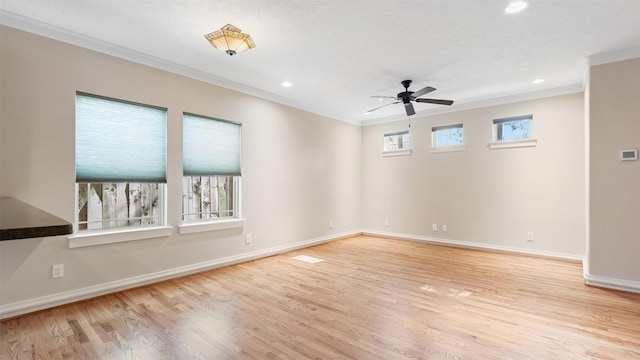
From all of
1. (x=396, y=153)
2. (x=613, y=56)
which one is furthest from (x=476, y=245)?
(x=613, y=56)

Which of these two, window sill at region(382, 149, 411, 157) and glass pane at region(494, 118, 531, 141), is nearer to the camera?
glass pane at region(494, 118, 531, 141)

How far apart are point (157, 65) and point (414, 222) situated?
5577 millimetres

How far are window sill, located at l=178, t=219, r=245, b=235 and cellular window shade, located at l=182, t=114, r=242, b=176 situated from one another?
721 millimetres

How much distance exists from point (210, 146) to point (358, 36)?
103 inches

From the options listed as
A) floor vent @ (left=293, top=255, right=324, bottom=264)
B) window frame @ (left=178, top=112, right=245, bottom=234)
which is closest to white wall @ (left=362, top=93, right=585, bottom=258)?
floor vent @ (left=293, top=255, right=324, bottom=264)

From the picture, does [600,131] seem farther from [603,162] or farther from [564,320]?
[564,320]

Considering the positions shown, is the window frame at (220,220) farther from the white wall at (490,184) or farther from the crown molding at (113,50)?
the white wall at (490,184)

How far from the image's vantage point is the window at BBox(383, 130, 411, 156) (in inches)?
265

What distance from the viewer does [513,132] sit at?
5434 mm

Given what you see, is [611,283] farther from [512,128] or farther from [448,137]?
[448,137]

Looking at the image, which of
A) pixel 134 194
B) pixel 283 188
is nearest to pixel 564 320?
pixel 283 188

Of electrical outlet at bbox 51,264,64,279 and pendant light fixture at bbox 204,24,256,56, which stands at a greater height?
pendant light fixture at bbox 204,24,256,56

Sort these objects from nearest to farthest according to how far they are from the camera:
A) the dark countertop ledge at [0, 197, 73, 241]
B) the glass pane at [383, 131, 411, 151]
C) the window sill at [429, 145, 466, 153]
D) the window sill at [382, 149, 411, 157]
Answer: the dark countertop ledge at [0, 197, 73, 241] < the window sill at [429, 145, 466, 153] < the window sill at [382, 149, 411, 157] < the glass pane at [383, 131, 411, 151]

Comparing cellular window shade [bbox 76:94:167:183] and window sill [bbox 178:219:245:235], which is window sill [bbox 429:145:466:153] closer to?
window sill [bbox 178:219:245:235]
